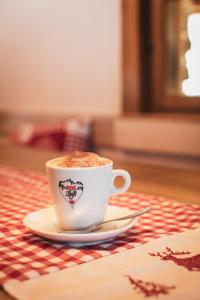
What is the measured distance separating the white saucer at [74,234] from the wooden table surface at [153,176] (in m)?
0.26

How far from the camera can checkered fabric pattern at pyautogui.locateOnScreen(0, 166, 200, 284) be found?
55 cm

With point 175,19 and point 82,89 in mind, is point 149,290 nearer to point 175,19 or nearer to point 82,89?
point 175,19

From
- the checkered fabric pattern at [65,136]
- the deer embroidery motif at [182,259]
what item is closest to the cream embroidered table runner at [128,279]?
the deer embroidery motif at [182,259]

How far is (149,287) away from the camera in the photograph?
0.49 m

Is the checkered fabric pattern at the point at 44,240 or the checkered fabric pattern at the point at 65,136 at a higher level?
the checkered fabric pattern at the point at 44,240

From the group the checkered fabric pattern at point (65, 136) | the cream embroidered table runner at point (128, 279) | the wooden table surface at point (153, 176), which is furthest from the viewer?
the checkered fabric pattern at point (65, 136)

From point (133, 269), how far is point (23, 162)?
0.98 metres

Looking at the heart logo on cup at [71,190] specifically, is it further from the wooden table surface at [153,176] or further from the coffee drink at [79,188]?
the wooden table surface at [153,176]

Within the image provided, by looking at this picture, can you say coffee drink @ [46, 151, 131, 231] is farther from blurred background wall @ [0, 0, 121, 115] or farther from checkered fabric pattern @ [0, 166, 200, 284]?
blurred background wall @ [0, 0, 121, 115]

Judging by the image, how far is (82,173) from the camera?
0.64 metres

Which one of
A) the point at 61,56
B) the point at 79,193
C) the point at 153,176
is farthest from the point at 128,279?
the point at 61,56

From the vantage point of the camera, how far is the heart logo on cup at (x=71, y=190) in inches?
25.5

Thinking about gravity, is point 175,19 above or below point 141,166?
above

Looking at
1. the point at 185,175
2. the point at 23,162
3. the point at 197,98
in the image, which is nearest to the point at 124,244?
the point at 185,175
